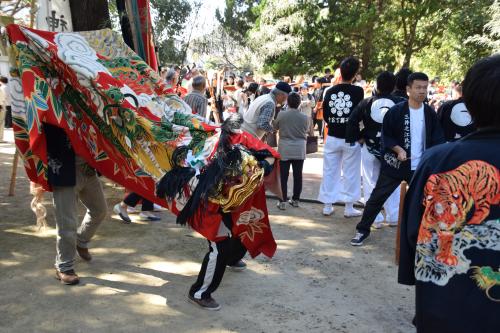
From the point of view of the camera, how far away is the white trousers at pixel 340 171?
638cm

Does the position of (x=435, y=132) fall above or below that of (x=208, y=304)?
above

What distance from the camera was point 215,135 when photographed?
362 cm

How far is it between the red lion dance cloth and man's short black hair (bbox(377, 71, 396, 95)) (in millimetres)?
2670

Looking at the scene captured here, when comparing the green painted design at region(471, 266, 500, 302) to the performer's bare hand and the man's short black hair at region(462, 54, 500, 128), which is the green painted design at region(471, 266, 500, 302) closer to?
the man's short black hair at region(462, 54, 500, 128)

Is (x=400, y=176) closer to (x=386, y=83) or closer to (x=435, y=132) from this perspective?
(x=435, y=132)

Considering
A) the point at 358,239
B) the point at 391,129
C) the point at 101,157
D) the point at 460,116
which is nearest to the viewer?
the point at 101,157

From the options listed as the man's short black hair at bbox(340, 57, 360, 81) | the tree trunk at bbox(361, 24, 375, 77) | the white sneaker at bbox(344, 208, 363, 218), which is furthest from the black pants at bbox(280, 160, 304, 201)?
the tree trunk at bbox(361, 24, 375, 77)

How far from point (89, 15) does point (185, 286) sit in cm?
373

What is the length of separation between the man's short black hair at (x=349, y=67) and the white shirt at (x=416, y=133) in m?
1.48

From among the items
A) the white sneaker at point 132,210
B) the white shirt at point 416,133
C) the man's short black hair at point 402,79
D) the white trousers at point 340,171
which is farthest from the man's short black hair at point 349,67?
the white sneaker at point 132,210

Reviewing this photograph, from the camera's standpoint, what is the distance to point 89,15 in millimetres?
5969

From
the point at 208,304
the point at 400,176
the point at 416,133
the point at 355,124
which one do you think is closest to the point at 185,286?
the point at 208,304

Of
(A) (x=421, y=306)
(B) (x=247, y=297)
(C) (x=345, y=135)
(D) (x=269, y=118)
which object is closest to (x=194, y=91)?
(D) (x=269, y=118)

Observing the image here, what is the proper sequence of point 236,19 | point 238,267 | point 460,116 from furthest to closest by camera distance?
point 236,19, point 460,116, point 238,267
